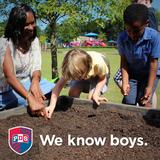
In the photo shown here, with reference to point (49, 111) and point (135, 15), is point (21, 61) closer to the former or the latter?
point (49, 111)

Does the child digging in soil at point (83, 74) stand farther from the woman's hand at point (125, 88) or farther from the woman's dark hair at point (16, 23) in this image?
the woman's dark hair at point (16, 23)

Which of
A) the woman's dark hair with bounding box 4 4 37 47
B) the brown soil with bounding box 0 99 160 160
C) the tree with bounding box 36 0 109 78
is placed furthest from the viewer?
the tree with bounding box 36 0 109 78

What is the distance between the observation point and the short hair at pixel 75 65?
367 centimetres

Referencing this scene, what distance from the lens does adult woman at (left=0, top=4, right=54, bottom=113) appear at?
392 centimetres

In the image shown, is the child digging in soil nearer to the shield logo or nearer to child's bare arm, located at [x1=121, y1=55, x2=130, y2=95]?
child's bare arm, located at [x1=121, y1=55, x2=130, y2=95]

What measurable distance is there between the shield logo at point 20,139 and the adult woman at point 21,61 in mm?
324

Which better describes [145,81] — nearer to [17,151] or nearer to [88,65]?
[88,65]

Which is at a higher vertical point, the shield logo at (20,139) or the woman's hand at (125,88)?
the woman's hand at (125,88)

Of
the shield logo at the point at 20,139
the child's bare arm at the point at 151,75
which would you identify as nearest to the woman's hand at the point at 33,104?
the shield logo at the point at 20,139

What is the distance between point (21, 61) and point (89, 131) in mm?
1069

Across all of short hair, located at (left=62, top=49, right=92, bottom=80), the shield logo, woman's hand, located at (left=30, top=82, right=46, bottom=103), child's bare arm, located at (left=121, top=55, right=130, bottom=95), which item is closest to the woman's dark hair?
woman's hand, located at (left=30, top=82, right=46, bottom=103)

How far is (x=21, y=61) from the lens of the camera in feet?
14.0

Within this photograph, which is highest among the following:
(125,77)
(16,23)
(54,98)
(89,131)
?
(16,23)

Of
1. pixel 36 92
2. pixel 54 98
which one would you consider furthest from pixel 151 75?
pixel 36 92
